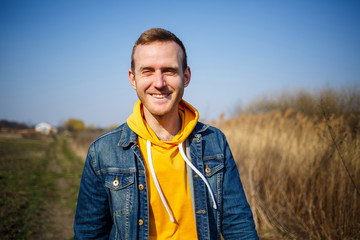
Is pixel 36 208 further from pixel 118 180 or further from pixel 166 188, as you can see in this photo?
pixel 166 188

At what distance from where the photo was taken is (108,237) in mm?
1639

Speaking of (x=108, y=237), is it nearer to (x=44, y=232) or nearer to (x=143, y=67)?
(x=143, y=67)

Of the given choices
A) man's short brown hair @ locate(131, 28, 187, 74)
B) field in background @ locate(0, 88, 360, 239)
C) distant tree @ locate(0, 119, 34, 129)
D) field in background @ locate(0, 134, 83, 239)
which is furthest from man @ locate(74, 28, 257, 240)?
distant tree @ locate(0, 119, 34, 129)

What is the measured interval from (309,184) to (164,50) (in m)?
3.74

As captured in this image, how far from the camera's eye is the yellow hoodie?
151cm

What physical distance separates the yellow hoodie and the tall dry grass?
235cm

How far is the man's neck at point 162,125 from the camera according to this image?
175 cm

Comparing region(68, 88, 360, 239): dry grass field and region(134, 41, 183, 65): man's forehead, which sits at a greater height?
region(134, 41, 183, 65): man's forehead

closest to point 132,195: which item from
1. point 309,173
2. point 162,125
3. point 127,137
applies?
point 127,137

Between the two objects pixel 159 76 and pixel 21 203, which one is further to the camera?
pixel 21 203

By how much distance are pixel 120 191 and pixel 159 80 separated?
88 centimetres

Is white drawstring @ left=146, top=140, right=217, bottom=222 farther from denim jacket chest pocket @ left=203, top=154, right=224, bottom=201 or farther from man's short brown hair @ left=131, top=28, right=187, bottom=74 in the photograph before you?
man's short brown hair @ left=131, top=28, right=187, bottom=74

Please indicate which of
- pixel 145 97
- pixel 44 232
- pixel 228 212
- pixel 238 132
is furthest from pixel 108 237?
pixel 238 132

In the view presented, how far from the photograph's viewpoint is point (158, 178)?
5.09 ft
